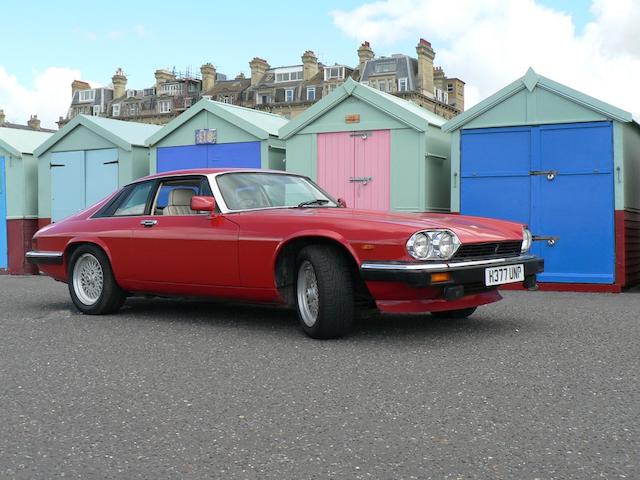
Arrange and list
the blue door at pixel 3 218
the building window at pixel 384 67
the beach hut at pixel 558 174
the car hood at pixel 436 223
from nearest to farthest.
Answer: the car hood at pixel 436 223 → the beach hut at pixel 558 174 → the blue door at pixel 3 218 → the building window at pixel 384 67

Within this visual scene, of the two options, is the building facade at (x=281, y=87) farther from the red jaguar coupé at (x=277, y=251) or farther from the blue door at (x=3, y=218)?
the red jaguar coupé at (x=277, y=251)

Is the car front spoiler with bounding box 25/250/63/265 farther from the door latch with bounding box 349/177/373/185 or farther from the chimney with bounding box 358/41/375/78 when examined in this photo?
the chimney with bounding box 358/41/375/78

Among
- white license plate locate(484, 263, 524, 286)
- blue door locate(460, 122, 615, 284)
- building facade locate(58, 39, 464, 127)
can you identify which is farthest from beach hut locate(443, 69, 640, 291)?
building facade locate(58, 39, 464, 127)

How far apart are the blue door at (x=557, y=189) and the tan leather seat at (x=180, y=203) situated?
18.6 feet

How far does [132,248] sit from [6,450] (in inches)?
155

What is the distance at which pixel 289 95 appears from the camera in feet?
236

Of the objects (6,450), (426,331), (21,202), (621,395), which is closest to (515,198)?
(426,331)

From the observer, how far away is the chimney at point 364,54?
6966 cm

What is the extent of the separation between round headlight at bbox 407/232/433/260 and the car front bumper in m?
0.06

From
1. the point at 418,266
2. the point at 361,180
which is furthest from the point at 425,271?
the point at 361,180

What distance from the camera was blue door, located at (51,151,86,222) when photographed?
1492 centimetres

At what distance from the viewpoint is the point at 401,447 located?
3.05 metres

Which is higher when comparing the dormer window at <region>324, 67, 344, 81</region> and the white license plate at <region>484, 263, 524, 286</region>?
the dormer window at <region>324, 67, 344, 81</region>

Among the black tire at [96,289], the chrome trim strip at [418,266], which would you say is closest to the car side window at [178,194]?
the black tire at [96,289]
